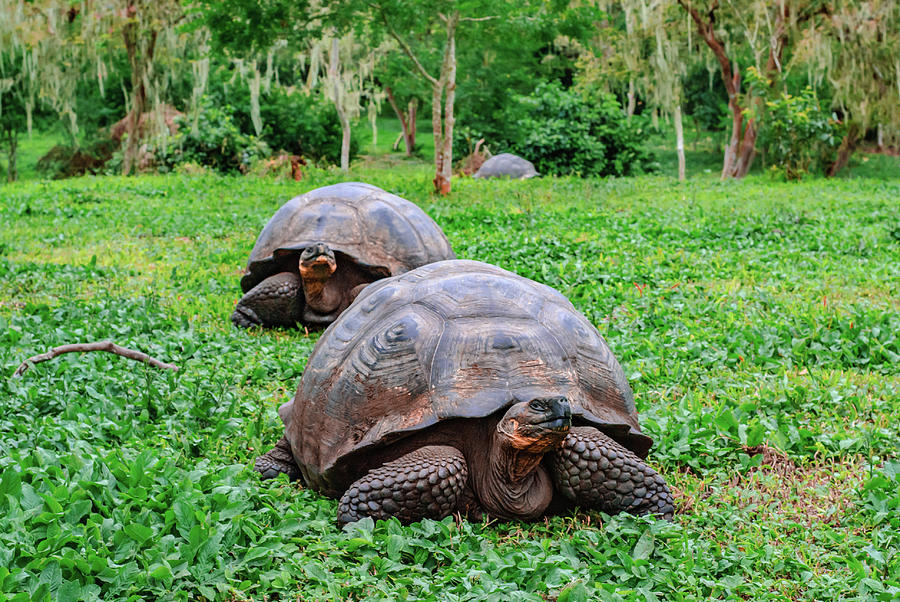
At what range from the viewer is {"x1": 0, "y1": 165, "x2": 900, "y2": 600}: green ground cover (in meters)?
2.53

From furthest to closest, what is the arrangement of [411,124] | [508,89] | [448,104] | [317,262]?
[411,124] → [508,89] → [448,104] → [317,262]

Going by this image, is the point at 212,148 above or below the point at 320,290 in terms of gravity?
above

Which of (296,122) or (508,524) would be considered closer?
(508,524)

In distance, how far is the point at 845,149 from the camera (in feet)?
56.5

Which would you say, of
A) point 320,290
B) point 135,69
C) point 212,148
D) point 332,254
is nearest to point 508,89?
point 212,148

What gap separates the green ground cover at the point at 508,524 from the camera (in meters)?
2.53

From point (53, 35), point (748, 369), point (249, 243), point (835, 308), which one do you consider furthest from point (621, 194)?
point (53, 35)

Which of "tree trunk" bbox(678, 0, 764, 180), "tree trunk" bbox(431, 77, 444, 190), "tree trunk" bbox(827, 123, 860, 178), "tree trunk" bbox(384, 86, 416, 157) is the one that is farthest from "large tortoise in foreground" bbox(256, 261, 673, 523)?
"tree trunk" bbox(384, 86, 416, 157)

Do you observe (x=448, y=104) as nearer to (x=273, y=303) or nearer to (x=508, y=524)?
(x=273, y=303)

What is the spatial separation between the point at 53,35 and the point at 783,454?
19.0 metres

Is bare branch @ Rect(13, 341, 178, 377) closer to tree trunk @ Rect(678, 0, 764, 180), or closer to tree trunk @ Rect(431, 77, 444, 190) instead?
tree trunk @ Rect(431, 77, 444, 190)

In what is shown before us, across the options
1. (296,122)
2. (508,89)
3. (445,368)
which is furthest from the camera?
(508,89)

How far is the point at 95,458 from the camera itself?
9.87 ft

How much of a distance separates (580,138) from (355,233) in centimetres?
1429
